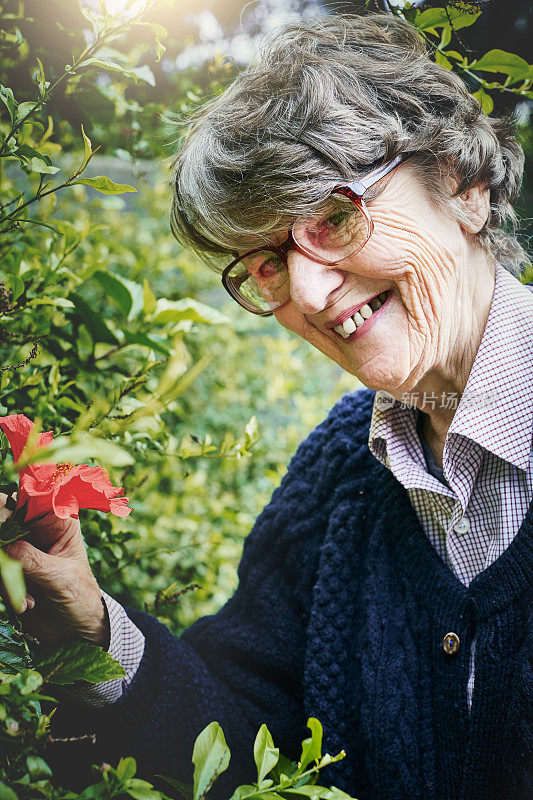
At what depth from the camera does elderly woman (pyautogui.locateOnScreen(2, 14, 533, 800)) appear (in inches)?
45.7

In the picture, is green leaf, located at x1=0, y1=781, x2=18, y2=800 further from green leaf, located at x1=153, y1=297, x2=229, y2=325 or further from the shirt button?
the shirt button

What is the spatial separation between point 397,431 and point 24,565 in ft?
2.98

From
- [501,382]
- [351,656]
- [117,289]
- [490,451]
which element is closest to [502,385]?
[501,382]

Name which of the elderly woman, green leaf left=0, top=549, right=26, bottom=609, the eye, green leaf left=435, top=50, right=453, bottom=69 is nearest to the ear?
the elderly woman

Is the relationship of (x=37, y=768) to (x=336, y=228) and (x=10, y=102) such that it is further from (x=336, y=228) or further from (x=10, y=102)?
(x=336, y=228)

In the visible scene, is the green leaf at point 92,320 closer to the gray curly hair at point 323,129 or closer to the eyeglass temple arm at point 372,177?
the gray curly hair at point 323,129

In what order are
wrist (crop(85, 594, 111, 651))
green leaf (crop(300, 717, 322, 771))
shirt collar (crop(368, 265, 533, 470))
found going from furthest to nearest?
shirt collar (crop(368, 265, 533, 470)) → wrist (crop(85, 594, 111, 651)) → green leaf (crop(300, 717, 322, 771))

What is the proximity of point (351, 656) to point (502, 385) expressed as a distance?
67 centimetres

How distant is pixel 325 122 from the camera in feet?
3.82

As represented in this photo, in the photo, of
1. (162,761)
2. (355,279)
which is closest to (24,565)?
(162,761)

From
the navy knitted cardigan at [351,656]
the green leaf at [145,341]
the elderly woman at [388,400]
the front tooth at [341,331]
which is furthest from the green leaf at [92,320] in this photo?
the navy knitted cardigan at [351,656]

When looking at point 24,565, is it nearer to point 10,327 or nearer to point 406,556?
point 10,327

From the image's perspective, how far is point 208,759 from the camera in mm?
779

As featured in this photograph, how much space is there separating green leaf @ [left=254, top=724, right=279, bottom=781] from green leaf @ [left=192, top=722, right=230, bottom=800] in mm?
41
